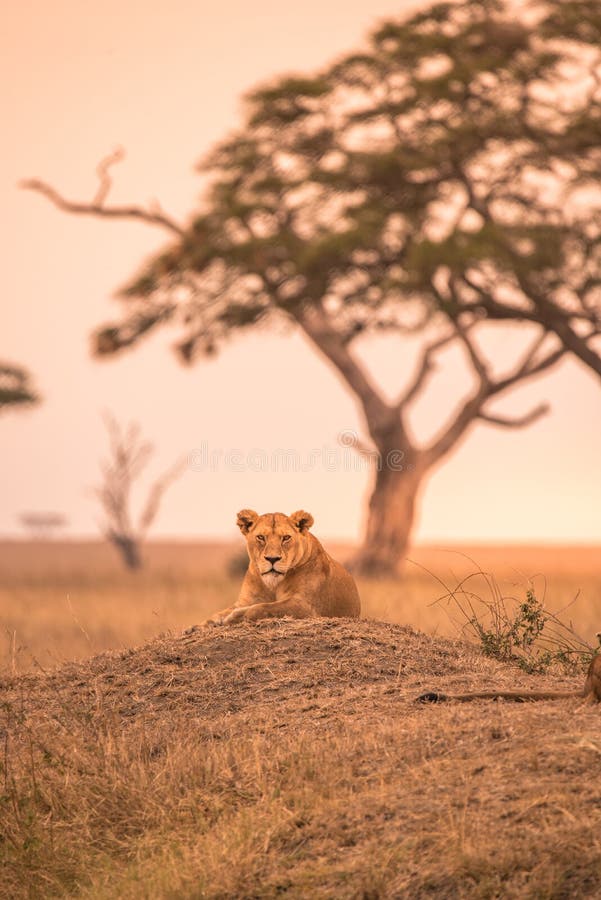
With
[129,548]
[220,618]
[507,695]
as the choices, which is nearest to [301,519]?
[220,618]

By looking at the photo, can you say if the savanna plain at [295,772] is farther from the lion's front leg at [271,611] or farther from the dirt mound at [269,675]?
→ the lion's front leg at [271,611]

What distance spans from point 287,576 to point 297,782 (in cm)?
305

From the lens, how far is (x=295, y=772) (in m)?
6.59

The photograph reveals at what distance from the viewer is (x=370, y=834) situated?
19.3 feet

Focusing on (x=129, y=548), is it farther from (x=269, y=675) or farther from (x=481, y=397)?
(x=269, y=675)

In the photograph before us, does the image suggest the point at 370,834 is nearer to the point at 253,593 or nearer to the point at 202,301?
the point at 253,593

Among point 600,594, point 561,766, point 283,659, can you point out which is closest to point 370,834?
point 561,766

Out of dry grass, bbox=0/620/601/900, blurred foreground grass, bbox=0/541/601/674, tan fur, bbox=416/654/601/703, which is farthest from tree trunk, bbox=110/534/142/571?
tan fur, bbox=416/654/601/703

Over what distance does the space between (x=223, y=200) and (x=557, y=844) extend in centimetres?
2258

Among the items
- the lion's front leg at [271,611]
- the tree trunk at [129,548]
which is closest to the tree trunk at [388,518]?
the tree trunk at [129,548]

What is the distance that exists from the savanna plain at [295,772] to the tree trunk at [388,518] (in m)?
16.9

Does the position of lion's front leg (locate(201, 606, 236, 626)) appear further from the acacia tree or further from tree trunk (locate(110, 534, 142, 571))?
tree trunk (locate(110, 534, 142, 571))

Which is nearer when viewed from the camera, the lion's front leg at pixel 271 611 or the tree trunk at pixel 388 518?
the lion's front leg at pixel 271 611

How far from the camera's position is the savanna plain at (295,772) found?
5.66m
